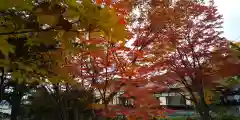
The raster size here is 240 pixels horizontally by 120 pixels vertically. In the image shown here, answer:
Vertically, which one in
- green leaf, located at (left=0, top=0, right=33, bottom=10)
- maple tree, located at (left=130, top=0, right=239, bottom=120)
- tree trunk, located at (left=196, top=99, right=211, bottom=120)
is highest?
maple tree, located at (left=130, top=0, right=239, bottom=120)

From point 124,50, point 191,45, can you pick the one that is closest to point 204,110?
point 191,45

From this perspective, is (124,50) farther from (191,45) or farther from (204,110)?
(204,110)

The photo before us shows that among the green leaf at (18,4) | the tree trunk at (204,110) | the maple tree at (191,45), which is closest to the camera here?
the green leaf at (18,4)

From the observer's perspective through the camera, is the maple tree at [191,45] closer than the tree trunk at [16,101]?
Yes

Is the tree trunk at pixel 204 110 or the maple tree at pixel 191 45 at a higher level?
the maple tree at pixel 191 45

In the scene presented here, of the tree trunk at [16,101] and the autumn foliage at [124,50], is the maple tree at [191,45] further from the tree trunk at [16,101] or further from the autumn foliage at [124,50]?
the tree trunk at [16,101]

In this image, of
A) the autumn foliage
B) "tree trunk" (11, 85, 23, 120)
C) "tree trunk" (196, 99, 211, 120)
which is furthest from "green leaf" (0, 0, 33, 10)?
"tree trunk" (11, 85, 23, 120)

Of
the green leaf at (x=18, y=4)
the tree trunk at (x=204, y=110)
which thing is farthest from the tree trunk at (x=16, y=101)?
the green leaf at (x=18, y=4)

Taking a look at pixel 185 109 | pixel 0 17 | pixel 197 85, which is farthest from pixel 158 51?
pixel 185 109

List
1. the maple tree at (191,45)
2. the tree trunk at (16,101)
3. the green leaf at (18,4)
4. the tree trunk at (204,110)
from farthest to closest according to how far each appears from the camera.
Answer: the tree trunk at (16,101) < the tree trunk at (204,110) < the maple tree at (191,45) < the green leaf at (18,4)

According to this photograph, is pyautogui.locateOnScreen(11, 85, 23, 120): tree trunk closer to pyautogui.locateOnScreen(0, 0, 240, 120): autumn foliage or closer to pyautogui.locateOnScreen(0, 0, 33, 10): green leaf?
pyautogui.locateOnScreen(0, 0, 240, 120): autumn foliage

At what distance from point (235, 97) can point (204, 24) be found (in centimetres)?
1127

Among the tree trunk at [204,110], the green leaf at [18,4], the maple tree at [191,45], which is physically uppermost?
the maple tree at [191,45]

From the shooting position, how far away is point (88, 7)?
1122 millimetres
